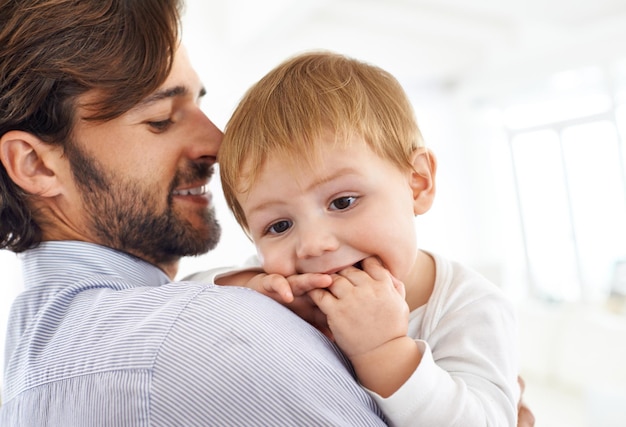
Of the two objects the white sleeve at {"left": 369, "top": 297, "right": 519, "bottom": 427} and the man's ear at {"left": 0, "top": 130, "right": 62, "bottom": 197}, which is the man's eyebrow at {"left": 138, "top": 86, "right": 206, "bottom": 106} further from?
the white sleeve at {"left": 369, "top": 297, "right": 519, "bottom": 427}

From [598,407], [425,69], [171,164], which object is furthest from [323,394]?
[425,69]

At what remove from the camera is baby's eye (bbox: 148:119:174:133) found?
55.4 inches

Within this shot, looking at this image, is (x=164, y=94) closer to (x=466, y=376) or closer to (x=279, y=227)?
(x=279, y=227)

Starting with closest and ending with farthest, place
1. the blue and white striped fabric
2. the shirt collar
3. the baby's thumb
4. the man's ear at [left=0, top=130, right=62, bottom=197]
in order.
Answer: the blue and white striped fabric → the baby's thumb → the shirt collar → the man's ear at [left=0, top=130, right=62, bottom=197]

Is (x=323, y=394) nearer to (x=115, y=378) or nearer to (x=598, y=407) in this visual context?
(x=115, y=378)

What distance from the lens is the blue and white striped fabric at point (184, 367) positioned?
89 cm

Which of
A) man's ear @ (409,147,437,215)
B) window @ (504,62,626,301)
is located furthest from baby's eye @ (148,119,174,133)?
window @ (504,62,626,301)

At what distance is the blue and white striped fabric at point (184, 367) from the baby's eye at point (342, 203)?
0.63 ft

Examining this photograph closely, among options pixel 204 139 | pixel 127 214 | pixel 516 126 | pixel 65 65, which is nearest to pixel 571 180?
pixel 516 126

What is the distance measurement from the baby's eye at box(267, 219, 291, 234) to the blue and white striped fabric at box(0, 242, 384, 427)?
0.16 metres

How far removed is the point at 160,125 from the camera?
1417 mm

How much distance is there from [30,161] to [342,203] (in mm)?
623

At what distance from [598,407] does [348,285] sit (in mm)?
3241

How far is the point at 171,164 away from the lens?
141 centimetres
